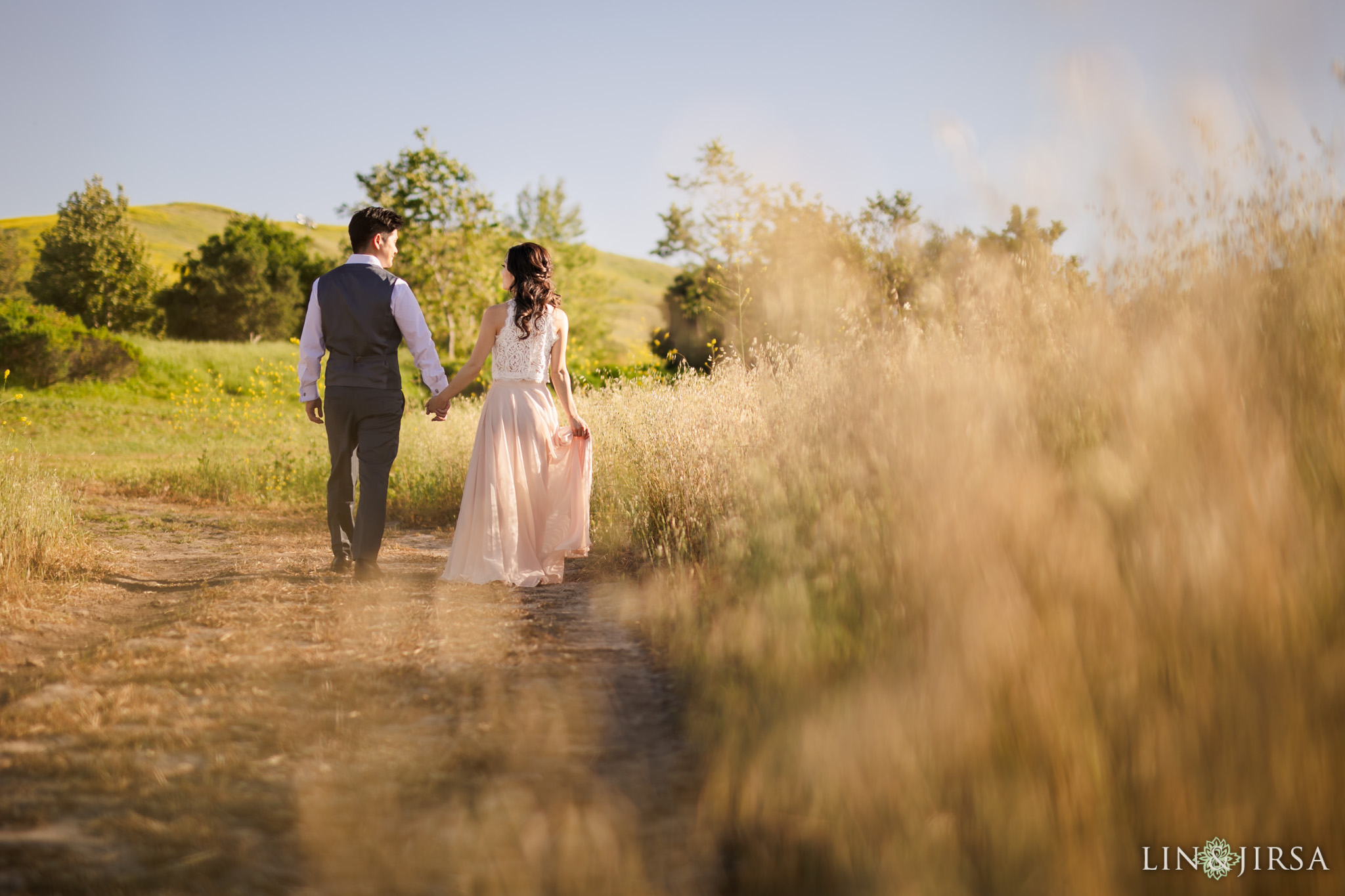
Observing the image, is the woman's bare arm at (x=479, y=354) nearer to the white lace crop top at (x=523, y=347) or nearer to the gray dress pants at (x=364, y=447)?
the white lace crop top at (x=523, y=347)

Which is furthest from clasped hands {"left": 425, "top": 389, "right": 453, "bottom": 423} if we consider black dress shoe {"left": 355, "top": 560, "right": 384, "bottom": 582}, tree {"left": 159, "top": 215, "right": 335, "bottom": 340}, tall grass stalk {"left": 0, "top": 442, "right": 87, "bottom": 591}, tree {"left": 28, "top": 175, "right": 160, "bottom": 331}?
tree {"left": 28, "top": 175, "right": 160, "bottom": 331}

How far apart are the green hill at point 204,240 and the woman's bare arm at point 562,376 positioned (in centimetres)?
6068

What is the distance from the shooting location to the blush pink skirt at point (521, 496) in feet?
19.2

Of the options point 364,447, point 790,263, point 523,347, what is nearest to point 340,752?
point 364,447

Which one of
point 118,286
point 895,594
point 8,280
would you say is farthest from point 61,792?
point 8,280

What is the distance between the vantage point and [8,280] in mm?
54969

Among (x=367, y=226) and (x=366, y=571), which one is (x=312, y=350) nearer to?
(x=367, y=226)

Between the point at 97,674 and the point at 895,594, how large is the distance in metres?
3.30

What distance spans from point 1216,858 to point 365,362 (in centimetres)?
525

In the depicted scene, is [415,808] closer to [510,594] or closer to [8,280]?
[510,594]

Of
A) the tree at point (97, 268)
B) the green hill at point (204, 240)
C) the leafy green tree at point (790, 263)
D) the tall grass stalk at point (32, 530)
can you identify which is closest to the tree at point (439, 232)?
the leafy green tree at point (790, 263)

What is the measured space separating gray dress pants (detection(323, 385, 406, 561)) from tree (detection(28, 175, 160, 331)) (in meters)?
45.6

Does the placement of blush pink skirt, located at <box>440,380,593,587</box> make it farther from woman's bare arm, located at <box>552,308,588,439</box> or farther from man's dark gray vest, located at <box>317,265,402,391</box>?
man's dark gray vest, located at <box>317,265,402,391</box>

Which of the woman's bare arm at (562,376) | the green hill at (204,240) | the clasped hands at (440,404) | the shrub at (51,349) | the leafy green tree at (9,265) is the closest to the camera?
the clasped hands at (440,404)
